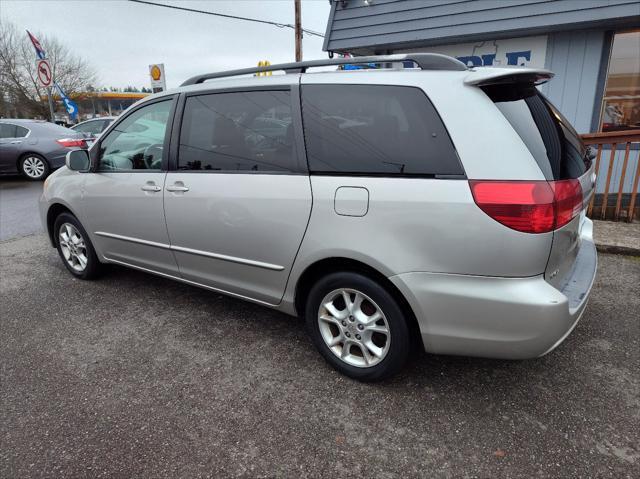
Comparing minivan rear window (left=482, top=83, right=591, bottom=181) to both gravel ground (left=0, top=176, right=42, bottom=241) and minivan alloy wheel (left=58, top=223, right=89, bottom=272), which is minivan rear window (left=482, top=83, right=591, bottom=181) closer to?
minivan alloy wheel (left=58, top=223, right=89, bottom=272)

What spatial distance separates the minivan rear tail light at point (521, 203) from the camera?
191 centimetres

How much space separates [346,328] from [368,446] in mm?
624

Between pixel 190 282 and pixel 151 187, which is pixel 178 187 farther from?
pixel 190 282

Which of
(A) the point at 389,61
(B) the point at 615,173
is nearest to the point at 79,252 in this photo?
(A) the point at 389,61

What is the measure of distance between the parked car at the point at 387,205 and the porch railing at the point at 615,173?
2712 millimetres

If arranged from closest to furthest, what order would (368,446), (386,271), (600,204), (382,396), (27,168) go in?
(368,446), (386,271), (382,396), (600,204), (27,168)

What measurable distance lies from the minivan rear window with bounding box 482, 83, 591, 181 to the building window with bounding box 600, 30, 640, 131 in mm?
5170

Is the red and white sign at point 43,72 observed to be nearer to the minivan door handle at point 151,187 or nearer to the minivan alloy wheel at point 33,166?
the minivan alloy wheel at point 33,166

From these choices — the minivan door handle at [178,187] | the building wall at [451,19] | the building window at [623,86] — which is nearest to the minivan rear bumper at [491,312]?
the minivan door handle at [178,187]

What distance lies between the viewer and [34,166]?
10555 millimetres

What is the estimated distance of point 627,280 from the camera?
3873 mm

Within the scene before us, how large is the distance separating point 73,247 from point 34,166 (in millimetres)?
8043

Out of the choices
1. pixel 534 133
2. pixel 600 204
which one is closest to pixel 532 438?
pixel 534 133

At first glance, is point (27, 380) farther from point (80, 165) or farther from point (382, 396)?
point (382, 396)
